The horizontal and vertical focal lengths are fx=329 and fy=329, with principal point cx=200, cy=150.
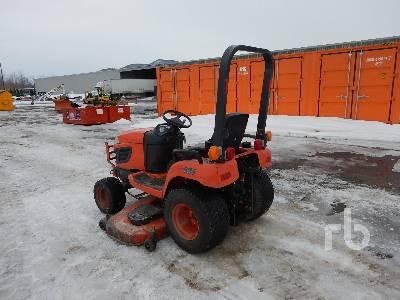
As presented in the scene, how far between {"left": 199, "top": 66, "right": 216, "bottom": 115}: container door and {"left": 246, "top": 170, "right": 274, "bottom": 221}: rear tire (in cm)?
1139

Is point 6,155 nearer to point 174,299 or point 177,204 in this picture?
point 177,204

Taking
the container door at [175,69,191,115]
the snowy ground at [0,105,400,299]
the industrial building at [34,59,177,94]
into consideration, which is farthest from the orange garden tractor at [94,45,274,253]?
the industrial building at [34,59,177,94]

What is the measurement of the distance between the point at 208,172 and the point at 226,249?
926mm

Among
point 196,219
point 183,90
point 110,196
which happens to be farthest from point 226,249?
point 183,90

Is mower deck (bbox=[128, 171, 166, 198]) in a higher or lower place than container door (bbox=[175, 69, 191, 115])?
lower

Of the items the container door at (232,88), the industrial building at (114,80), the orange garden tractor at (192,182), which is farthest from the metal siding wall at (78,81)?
the orange garden tractor at (192,182)

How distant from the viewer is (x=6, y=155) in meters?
8.34

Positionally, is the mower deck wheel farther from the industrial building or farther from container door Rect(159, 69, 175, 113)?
the industrial building

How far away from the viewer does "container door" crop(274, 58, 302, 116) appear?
12.7 meters

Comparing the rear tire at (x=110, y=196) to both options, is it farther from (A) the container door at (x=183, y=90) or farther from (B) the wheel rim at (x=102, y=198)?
(A) the container door at (x=183, y=90)

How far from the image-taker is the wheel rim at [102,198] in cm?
425

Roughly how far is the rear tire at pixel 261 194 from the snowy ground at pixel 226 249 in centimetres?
18

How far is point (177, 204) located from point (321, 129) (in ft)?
29.6

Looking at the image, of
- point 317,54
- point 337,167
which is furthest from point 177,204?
point 317,54
